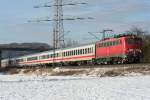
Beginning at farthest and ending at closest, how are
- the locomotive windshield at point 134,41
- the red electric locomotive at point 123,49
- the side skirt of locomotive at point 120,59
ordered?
the locomotive windshield at point 134,41
the red electric locomotive at point 123,49
the side skirt of locomotive at point 120,59

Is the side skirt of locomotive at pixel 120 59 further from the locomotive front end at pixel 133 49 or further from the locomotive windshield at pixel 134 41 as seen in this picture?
the locomotive windshield at pixel 134 41

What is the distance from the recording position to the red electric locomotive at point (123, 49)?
45.2 meters

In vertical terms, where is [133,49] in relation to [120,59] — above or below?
above

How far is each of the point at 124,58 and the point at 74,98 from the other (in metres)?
26.3

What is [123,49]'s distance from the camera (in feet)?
149

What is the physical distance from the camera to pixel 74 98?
64.0ft

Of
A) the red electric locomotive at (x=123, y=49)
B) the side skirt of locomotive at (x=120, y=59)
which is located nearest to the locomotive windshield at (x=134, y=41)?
the red electric locomotive at (x=123, y=49)

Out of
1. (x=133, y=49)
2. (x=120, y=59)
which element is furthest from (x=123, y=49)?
(x=120, y=59)

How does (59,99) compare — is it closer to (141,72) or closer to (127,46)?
(141,72)

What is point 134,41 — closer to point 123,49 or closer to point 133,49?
point 133,49

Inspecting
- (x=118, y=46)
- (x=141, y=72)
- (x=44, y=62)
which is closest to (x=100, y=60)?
(x=118, y=46)

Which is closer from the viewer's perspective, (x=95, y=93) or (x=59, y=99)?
(x=59, y=99)

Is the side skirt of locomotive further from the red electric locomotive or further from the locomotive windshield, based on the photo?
the locomotive windshield

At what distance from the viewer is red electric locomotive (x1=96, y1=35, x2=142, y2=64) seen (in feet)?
148
